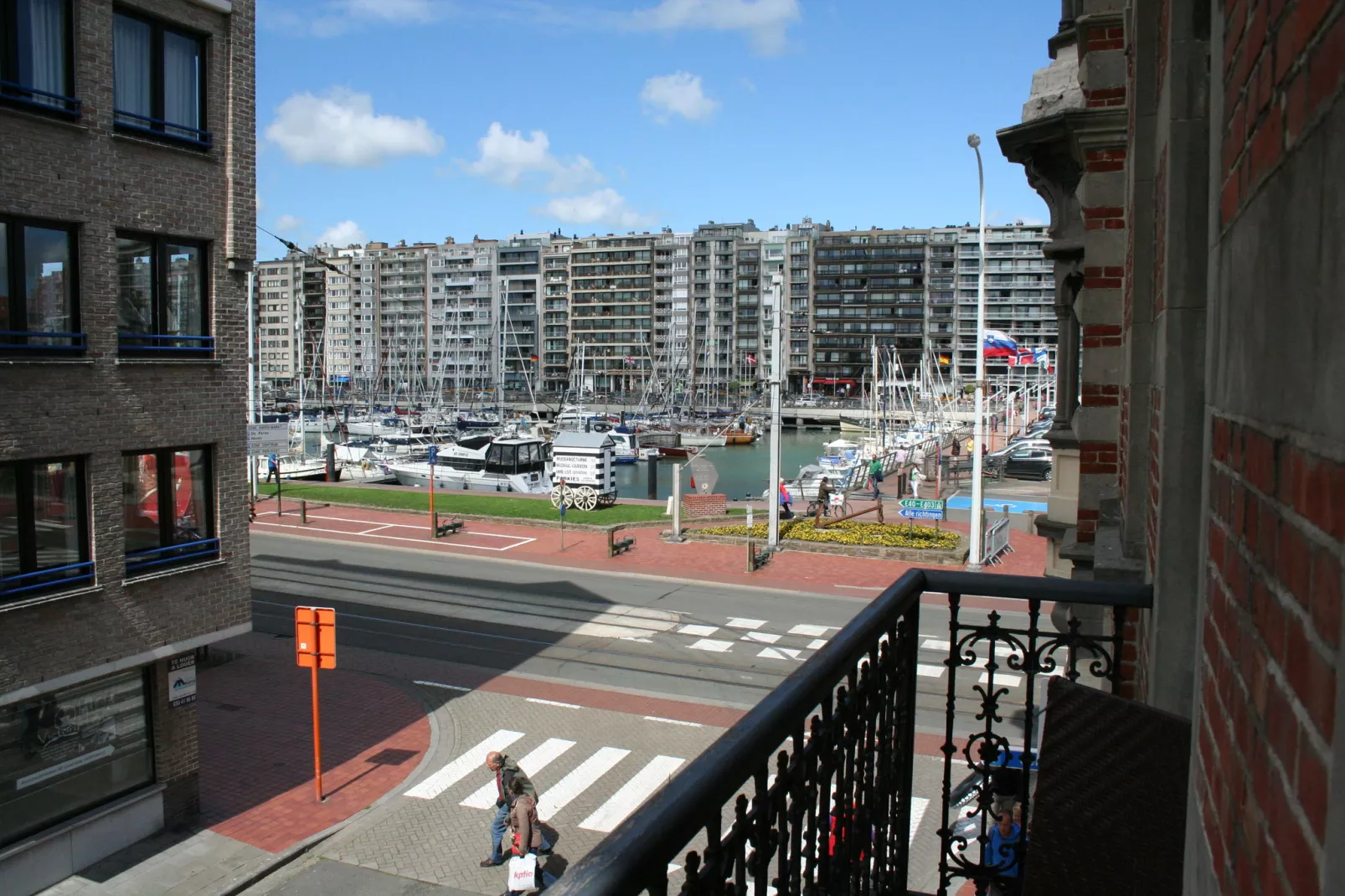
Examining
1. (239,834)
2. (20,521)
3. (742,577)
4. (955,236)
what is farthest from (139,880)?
(955,236)

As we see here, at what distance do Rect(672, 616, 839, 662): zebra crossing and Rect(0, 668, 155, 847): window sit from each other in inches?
392

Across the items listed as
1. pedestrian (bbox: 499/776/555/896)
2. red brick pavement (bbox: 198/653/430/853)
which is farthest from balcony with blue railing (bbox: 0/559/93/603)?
pedestrian (bbox: 499/776/555/896)

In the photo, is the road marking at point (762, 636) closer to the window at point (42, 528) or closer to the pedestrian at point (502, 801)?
the pedestrian at point (502, 801)

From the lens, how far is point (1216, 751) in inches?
72.4

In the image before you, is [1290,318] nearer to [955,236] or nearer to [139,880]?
[139,880]

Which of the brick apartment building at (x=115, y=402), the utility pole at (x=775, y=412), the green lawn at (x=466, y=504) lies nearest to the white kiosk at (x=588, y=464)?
the green lawn at (x=466, y=504)

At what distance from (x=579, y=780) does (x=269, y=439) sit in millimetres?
17425

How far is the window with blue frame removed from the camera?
12016 millimetres

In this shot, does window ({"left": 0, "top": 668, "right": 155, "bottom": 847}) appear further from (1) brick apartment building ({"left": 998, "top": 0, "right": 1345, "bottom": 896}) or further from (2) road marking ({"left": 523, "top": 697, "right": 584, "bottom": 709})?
(1) brick apartment building ({"left": 998, "top": 0, "right": 1345, "bottom": 896})

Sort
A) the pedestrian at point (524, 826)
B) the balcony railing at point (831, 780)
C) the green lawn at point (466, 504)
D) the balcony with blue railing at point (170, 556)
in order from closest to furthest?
1. the balcony railing at point (831, 780)
2. the pedestrian at point (524, 826)
3. the balcony with blue railing at point (170, 556)
4. the green lawn at point (466, 504)

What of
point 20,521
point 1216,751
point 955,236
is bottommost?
point 20,521

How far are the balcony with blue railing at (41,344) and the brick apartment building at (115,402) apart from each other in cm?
3

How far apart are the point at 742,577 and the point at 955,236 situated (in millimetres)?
117690

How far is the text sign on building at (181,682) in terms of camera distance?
12.6 metres
